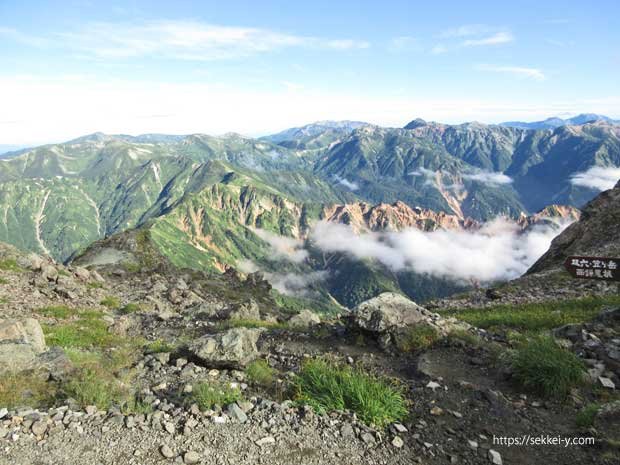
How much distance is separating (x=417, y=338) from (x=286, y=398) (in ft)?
24.3

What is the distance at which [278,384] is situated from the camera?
13.4 metres

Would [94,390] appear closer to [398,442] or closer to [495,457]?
[398,442]

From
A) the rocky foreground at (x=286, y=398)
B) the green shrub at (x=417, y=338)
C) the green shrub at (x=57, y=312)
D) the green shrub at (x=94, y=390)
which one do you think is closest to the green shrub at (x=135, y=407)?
the rocky foreground at (x=286, y=398)

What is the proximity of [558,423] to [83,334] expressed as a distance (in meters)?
21.2

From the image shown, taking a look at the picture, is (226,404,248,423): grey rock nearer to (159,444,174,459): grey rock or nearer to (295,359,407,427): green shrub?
(295,359,407,427): green shrub

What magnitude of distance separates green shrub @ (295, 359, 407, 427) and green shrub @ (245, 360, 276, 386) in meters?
1.39

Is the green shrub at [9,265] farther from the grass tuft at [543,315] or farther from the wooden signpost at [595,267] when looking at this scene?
the wooden signpost at [595,267]

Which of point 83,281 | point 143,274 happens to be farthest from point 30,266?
point 143,274

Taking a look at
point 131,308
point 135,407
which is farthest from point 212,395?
point 131,308

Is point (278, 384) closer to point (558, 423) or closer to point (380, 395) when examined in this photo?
point (380, 395)

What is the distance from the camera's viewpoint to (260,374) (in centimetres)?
1393

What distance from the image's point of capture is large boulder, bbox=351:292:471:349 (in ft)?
58.4

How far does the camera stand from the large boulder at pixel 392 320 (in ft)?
58.4

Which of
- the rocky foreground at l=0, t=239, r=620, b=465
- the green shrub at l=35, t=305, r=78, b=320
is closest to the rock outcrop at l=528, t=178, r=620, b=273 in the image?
the rocky foreground at l=0, t=239, r=620, b=465
